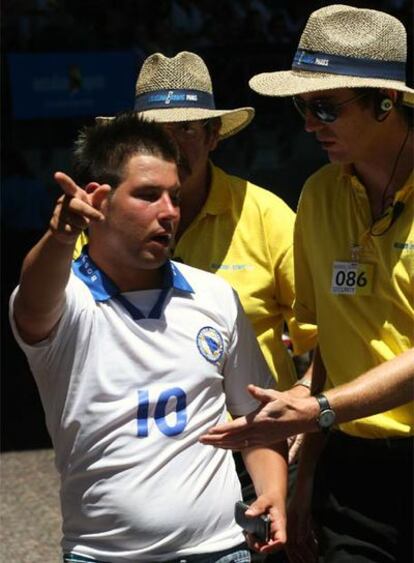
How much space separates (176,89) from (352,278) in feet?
3.63

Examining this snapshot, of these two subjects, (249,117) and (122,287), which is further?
(249,117)

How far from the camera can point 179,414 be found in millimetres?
2783

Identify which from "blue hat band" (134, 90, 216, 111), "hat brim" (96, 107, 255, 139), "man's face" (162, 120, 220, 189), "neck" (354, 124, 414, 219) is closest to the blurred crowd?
"hat brim" (96, 107, 255, 139)

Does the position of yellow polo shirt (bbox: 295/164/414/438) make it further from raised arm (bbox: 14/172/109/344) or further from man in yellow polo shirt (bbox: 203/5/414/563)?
raised arm (bbox: 14/172/109/344)

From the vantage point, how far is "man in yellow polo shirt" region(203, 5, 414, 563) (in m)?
2.99

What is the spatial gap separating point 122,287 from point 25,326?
0.32m

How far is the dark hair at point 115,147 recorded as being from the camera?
2.88 metres

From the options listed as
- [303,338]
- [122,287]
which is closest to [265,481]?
[122,287]

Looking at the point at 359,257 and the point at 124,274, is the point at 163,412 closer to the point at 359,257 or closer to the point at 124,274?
the point at 124,274

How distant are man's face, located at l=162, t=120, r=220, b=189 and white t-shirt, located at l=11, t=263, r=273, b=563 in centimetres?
100

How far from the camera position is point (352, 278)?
3.04m

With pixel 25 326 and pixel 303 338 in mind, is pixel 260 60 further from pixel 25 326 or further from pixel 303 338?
pixel 25 326

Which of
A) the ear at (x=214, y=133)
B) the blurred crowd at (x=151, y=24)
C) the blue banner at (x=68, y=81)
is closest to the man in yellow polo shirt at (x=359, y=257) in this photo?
the ear at (x=214, y=133)

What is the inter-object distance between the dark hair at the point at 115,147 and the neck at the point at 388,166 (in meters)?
0.51
